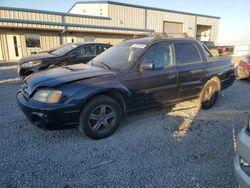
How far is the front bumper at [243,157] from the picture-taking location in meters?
1.95

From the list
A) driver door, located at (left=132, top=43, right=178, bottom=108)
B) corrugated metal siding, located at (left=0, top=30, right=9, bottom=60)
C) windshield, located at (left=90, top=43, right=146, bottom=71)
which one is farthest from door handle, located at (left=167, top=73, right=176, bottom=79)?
corrugated metal siding, located at (left=0, top=30, right=9, bottom=60)

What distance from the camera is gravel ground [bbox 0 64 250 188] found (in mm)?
2680

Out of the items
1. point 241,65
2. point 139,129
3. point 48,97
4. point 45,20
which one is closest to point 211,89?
point 139,129

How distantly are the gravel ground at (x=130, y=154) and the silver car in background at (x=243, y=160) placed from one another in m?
0.63

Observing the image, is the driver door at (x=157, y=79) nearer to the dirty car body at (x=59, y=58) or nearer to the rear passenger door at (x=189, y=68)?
the rear passenger door at (x=189, y=68)

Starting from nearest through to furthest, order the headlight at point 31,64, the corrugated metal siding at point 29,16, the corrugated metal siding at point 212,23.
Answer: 1. the headlight at point 31,64
2. the corrugated metal siding at point 29,16
3. the corrugated metal siding at point 212,23

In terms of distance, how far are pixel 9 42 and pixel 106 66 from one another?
1695cm

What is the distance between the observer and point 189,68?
15.3 feet

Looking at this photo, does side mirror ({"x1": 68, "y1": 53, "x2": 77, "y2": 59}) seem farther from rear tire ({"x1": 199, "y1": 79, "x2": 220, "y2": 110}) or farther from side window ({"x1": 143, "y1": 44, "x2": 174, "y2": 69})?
rear tire ({"x1": 199, "y1": 79, "x2": 220, "y2": 110})

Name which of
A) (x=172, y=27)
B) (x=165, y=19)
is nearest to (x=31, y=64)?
(x=165, y=19)

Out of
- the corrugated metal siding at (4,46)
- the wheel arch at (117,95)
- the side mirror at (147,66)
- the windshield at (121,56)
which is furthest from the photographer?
the corrugated metal siding at (4,46)

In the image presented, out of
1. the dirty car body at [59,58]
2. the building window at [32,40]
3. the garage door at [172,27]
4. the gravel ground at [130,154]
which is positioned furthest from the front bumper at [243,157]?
the garage door at [172,27]

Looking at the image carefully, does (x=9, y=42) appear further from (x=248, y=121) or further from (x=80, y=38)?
(x=248, y=121)

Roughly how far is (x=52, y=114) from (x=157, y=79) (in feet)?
6.82
